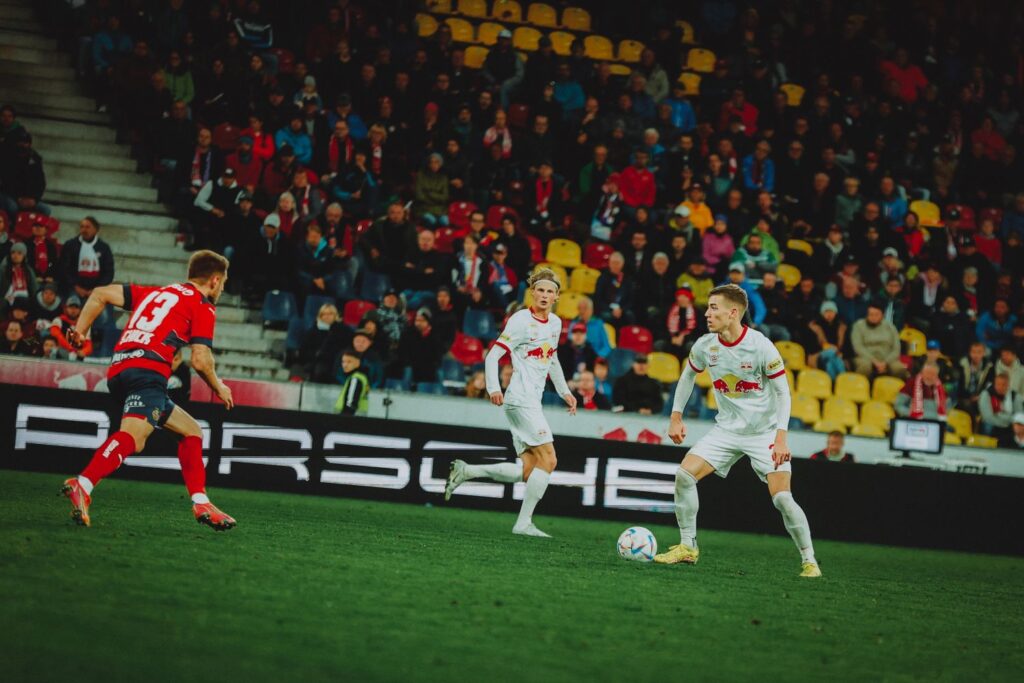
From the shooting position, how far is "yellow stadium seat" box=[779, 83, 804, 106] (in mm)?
23797

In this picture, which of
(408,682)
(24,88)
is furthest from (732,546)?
(24,88)

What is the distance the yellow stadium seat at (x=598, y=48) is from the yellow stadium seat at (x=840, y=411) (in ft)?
30.5

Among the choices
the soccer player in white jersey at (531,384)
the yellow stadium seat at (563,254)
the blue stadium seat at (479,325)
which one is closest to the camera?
the soccer player in white jersey at (531,384)

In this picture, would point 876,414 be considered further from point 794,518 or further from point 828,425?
point 794,518

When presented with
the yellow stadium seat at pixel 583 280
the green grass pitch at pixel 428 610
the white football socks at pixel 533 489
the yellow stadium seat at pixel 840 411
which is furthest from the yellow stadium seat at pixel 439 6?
the green grass pitch at pixel 428 610

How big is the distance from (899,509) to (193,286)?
28.7ft

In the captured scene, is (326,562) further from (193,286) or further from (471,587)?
(193,286)

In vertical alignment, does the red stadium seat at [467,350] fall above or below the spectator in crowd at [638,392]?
above

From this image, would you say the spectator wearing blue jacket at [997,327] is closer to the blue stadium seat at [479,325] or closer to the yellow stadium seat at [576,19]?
the blue stadium seat at [479,325]

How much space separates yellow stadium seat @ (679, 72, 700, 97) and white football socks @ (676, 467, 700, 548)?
15012 mm

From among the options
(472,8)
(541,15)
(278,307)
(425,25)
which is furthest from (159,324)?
(541,15)

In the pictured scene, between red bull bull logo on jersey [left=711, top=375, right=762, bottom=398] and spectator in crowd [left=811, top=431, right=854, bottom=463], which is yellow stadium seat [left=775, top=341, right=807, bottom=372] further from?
red bull bull logo on jersey [left=711, top=375, right=762, bottom=398]

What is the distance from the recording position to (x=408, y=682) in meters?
4.60

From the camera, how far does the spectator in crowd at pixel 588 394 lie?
1480 centimetres
